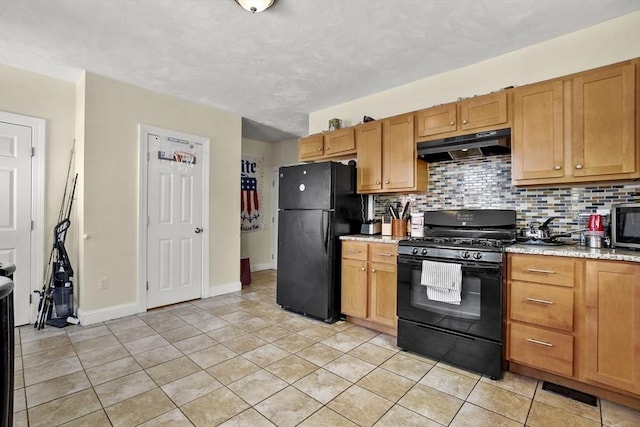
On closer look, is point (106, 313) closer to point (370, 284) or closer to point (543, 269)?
point (370, 284)

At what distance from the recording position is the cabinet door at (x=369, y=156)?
11.0ft

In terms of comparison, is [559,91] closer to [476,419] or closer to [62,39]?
[476,419]

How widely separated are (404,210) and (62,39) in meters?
3.45

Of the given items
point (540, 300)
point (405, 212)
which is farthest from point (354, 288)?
point (540, 300)

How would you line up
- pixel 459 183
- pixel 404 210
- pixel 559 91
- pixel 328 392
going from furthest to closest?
pixel 404 210 → pixel 459 183 → pixel 559 91 → pixel 328 392

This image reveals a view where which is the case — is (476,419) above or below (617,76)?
below

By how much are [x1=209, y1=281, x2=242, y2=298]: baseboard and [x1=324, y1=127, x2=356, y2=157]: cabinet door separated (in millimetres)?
2297

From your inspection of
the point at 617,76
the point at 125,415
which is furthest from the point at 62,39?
the point at 617,76

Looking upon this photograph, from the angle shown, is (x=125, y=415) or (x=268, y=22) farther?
(x=268, y=22)

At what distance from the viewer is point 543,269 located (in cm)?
210

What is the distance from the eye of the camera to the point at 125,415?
1770 millimetres

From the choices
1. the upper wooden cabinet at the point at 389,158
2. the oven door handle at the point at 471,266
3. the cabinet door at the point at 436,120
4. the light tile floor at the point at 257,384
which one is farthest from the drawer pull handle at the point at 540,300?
the cabinet door at the point at 436,120

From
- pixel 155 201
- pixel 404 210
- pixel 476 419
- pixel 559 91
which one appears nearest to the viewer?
pixel 476 419

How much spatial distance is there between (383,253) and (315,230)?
77cm
